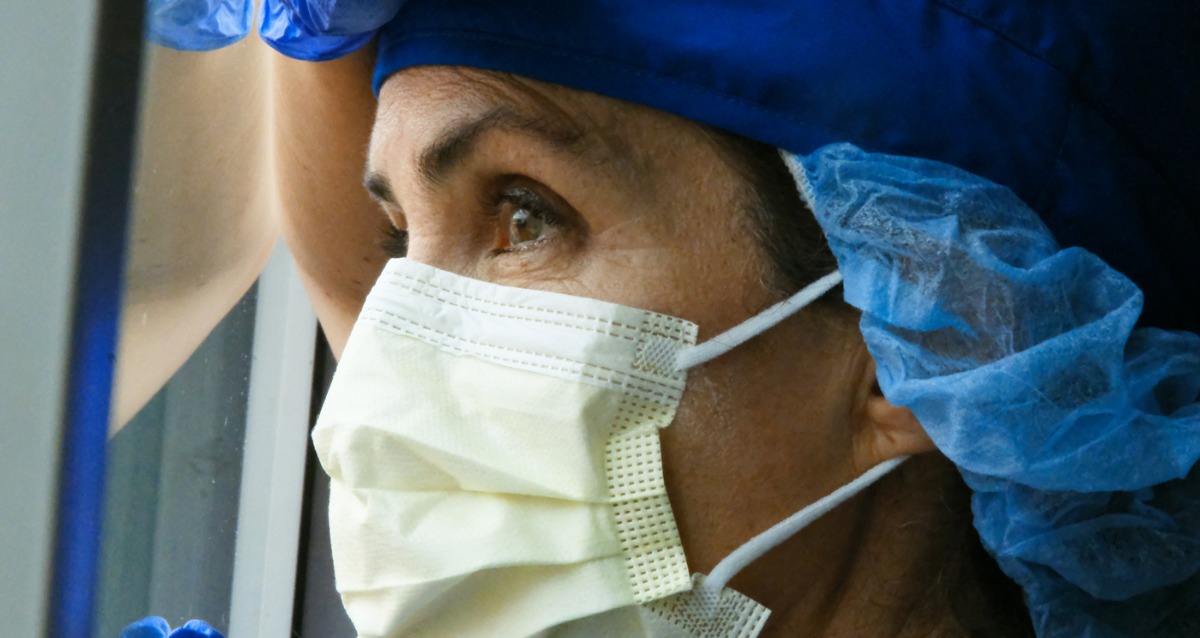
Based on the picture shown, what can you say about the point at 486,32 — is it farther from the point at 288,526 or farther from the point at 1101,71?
the point at 288,526

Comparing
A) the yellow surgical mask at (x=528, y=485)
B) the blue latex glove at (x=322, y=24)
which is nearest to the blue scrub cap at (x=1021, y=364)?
the yellow surgical mask at (x=528, y=485)

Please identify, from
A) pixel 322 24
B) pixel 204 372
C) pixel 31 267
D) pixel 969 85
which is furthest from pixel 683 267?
pixel 204 372

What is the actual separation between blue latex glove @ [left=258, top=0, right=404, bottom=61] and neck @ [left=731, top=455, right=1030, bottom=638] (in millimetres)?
761

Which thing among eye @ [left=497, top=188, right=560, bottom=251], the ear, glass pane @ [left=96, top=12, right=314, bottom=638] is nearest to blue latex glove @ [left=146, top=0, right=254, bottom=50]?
glass pane @ [left=96, top=12, right=314, bottom=638]

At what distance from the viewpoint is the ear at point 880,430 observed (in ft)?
4.44

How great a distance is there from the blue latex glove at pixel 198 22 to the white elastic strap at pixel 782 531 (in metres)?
0.95

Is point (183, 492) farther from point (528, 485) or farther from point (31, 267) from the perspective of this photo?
point (31, 267)

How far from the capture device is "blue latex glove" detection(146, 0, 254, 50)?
162cm

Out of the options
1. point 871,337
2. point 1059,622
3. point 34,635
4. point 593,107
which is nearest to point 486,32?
point 593,107

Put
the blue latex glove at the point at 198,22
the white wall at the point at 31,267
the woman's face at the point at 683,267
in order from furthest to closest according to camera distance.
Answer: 1. the blue latex glove at the point at 198,22
2. the woman's face at the point at 683,267
3. the white wall at the point at 31,267

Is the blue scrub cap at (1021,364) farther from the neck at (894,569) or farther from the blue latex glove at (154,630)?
the blue latex glove at (154,630)

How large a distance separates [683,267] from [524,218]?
0.20m

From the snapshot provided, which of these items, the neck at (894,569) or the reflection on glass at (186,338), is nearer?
the neck at (894,569)

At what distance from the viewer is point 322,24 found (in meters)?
1.49
